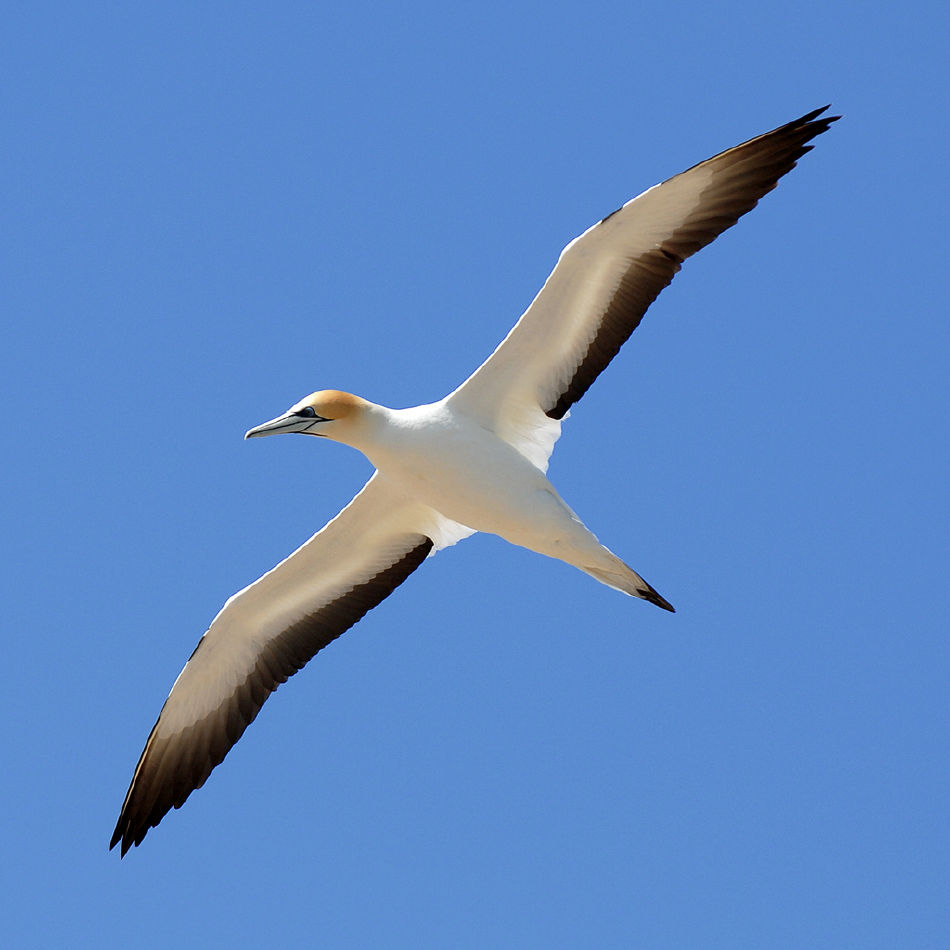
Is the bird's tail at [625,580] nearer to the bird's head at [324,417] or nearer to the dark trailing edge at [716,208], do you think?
the dark trailing edge at [716,208]

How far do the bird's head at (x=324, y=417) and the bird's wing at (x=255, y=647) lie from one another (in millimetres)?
1383

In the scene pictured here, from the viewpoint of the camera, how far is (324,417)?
11789mm

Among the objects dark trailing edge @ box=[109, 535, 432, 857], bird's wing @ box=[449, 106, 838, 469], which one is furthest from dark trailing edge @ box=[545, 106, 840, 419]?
dark trailing edge @ box=[109, 535, 432, 857]

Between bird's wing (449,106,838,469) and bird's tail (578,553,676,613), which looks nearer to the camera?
bird's wing (449,106,838,469)

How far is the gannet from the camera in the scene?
1134cm

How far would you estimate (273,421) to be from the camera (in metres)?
11.9

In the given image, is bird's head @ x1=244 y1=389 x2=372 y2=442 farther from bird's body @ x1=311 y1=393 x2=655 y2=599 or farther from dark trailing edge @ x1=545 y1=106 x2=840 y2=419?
dark trailing edge @ x1=545 y1=106 x2=840 y2=419

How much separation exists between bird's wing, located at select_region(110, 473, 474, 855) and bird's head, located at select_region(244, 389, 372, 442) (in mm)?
1383

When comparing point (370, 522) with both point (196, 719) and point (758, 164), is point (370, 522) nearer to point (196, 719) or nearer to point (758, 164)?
point (196, 719)

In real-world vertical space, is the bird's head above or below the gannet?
above

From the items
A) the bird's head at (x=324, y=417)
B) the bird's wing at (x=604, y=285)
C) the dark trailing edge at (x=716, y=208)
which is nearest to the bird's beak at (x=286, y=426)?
the bird's head at (x=324, y=417)

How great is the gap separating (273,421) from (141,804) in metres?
3.52

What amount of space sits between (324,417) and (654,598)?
2762 millimetres

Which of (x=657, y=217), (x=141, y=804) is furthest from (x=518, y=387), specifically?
(x=141, y=804)
